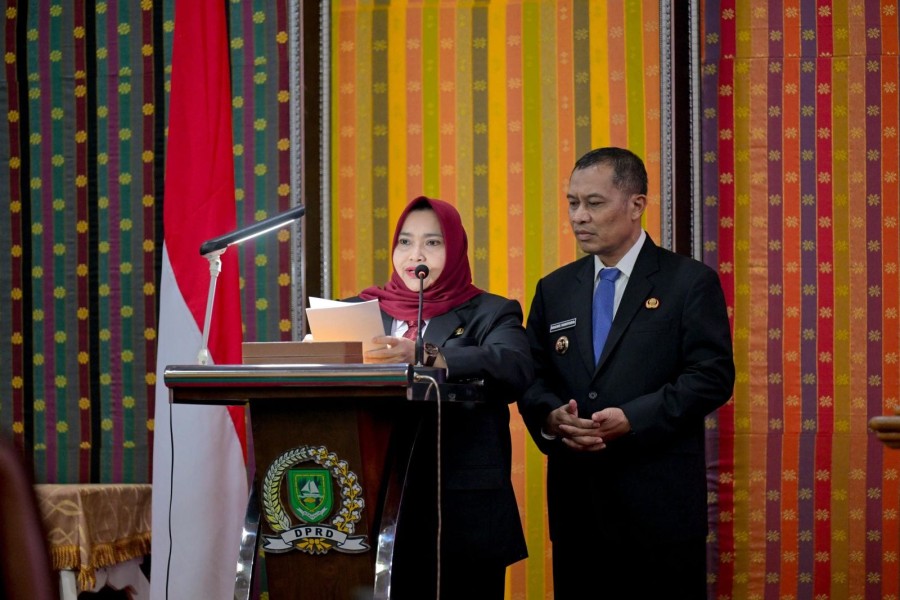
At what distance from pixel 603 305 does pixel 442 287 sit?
1.64ft

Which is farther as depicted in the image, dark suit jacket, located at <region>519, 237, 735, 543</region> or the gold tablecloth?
the gold tablecloth

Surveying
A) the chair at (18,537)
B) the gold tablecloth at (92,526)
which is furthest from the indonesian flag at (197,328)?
the chair at (18,537)

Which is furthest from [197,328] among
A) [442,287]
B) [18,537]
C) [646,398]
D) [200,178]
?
[18,537]

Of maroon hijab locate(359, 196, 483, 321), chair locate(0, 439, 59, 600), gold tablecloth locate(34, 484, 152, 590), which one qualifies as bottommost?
gold tablecloth locate(34, 484, 152, 590)

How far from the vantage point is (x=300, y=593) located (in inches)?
91.7

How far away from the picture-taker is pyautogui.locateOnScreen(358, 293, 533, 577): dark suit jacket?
2.56 meters

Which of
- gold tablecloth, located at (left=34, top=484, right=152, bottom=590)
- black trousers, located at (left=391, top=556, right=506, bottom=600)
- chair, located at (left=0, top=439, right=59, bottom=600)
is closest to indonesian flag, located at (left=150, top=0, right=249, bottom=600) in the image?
gold tablecloth, located at (left=34, top=484, right=152, bottom=590)

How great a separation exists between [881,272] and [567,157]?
125 cm

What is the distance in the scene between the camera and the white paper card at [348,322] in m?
2.38

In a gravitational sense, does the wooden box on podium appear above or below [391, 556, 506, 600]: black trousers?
above

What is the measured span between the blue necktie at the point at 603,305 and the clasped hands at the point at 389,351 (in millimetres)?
730

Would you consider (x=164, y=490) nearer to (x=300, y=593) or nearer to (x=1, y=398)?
(x=1, y=398)

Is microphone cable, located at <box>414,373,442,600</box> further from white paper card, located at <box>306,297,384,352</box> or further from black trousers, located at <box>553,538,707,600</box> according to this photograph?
black trousers, located at <box>553,538,707,600</box>

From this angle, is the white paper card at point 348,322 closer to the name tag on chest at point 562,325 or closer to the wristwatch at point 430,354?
the wristwatch at point 430,354
